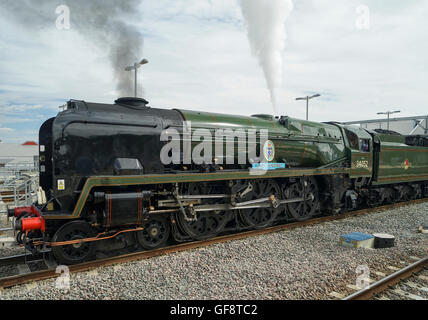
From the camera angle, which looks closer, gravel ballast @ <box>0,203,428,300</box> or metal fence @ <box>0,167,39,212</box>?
gravel ballast @ <box>0,203,428,300</box>

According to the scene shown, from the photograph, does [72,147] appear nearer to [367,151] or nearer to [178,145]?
[178,145]

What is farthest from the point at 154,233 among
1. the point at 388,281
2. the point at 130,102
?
the point at 388,281

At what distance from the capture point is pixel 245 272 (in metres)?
5.94

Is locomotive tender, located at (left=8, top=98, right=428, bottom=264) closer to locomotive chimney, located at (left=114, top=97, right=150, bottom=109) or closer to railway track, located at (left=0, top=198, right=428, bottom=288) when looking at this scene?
locomotive chimney, located at (left=114, top=97, right=150, bottom=109)

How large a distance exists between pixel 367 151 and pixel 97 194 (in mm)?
10895

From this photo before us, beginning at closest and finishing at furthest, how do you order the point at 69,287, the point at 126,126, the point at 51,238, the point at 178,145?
1. the point at 69,287
2. the point at 51,238
3. the point at 126,126
4. the point at 178,145

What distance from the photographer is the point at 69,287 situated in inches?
204

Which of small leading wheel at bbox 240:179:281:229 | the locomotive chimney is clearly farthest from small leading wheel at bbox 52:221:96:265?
small leading wheel at bbox 240:179:281:229

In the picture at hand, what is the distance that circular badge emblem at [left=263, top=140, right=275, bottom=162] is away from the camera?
909 centimetres

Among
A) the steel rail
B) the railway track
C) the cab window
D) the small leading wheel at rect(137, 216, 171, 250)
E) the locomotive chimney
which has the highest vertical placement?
the locomotive chimney

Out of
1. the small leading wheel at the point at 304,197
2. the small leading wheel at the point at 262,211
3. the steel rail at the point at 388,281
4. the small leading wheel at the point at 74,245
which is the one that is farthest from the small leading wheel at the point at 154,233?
the small leading wheel at the point at 304,197

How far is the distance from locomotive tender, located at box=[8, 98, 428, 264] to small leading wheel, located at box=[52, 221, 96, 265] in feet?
0.06
